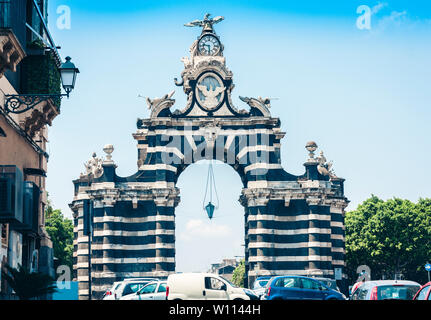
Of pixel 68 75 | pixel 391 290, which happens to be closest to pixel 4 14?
pixel 68 75

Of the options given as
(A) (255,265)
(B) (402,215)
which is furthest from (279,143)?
(B) (402,215)

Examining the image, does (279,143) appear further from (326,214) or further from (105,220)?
(105,220)

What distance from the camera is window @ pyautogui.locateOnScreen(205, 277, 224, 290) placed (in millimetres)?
30859

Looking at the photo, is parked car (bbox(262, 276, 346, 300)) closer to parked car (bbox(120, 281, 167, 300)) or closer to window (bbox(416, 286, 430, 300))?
parked car (bbox(120, 281, 167, 300))

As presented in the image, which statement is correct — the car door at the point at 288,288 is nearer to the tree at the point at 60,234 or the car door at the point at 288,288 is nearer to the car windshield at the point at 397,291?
the car windshield at the point at 397,291

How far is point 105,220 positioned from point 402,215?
1213 inches

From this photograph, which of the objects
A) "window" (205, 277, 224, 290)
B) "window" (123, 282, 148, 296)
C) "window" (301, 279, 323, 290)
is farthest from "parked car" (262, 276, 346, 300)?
"window" (123, 282, 148, 296)

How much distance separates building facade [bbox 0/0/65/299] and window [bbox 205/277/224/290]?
6.34m

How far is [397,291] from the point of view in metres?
26.4

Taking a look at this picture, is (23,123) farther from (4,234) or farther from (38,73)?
(4,234)

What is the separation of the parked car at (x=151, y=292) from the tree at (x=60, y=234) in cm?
5086

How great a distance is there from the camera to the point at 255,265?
58.5 metres

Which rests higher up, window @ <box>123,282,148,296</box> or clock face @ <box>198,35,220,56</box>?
clock face @ <box>198,35,220,56</box>

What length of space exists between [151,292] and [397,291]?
10416 mm
